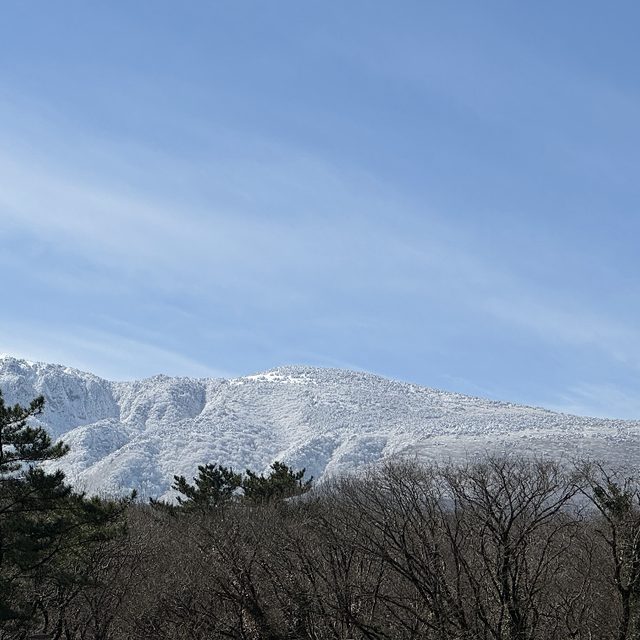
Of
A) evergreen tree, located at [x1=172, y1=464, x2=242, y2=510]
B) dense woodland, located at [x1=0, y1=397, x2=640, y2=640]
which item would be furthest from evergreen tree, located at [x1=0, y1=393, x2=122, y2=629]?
evergreen tree, located at [x1=172, y1=464, x2=242, y2=510]

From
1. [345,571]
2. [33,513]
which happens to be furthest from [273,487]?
[33,513]

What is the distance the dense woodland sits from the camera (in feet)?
70.5

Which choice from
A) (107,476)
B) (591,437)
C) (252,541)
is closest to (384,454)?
(591,437)

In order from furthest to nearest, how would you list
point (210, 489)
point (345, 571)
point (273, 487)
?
point (210, 489) → point (273, 487) → point (345, 571)

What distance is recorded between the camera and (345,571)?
24.5 meters

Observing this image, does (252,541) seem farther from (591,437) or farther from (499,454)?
(591,437)

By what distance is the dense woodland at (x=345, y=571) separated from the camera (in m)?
21.5

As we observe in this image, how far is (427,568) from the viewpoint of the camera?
21094mm

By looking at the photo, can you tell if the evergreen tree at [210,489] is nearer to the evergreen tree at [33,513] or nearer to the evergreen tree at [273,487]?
the evergreen tree at [273,487]

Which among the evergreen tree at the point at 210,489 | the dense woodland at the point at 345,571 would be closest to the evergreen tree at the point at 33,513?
the dense woodland at the point at 345,571

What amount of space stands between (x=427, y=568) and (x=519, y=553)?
2.42 meters

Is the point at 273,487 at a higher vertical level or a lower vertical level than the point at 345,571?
higher

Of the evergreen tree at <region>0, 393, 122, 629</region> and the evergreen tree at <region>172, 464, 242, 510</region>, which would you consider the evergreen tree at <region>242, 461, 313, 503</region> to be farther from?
the evergreen tree at <region>0, 393, 122, 629</region>

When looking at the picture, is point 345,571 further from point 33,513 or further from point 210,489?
point 210,489
